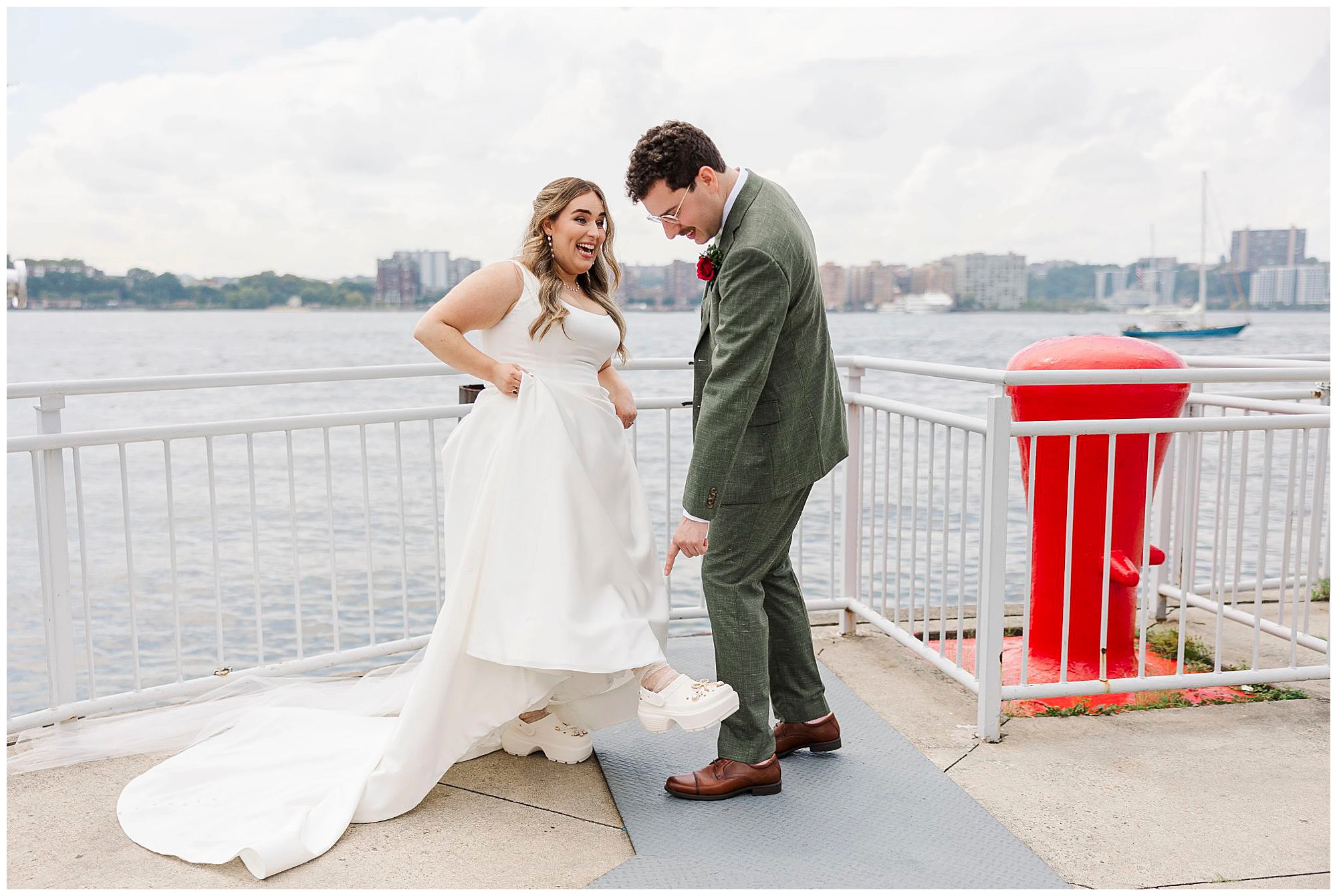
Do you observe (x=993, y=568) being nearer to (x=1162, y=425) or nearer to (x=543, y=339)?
(x=1162, y=425)

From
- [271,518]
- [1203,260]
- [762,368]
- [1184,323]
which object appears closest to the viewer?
[762,368]

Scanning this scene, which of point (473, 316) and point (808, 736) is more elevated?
point (473, 316)

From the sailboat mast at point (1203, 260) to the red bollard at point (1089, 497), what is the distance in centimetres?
3441

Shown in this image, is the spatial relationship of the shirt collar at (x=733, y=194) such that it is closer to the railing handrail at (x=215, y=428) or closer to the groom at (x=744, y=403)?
the groom at (x=744, y=403)

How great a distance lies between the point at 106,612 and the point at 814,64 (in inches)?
1318

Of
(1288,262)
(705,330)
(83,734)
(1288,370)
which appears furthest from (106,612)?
(1288,262)

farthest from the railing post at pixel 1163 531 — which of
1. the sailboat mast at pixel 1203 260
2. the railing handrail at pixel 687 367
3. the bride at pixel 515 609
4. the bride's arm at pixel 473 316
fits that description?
the sailboat mast at pixel 1203 260

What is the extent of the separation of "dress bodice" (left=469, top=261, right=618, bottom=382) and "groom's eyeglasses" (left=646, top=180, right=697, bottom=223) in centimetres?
34

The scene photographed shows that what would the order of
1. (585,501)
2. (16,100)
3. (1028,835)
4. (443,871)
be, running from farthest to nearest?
(16,100), (585,501), (1028,835), (443,871)

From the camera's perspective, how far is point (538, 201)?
9.18 ft

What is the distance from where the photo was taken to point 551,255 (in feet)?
9.29

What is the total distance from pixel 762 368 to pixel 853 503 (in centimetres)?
171

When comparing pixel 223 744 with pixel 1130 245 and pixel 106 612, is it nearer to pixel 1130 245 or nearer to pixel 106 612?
pixel 106 612

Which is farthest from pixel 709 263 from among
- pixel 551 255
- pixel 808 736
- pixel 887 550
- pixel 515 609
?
pixel 887 550
